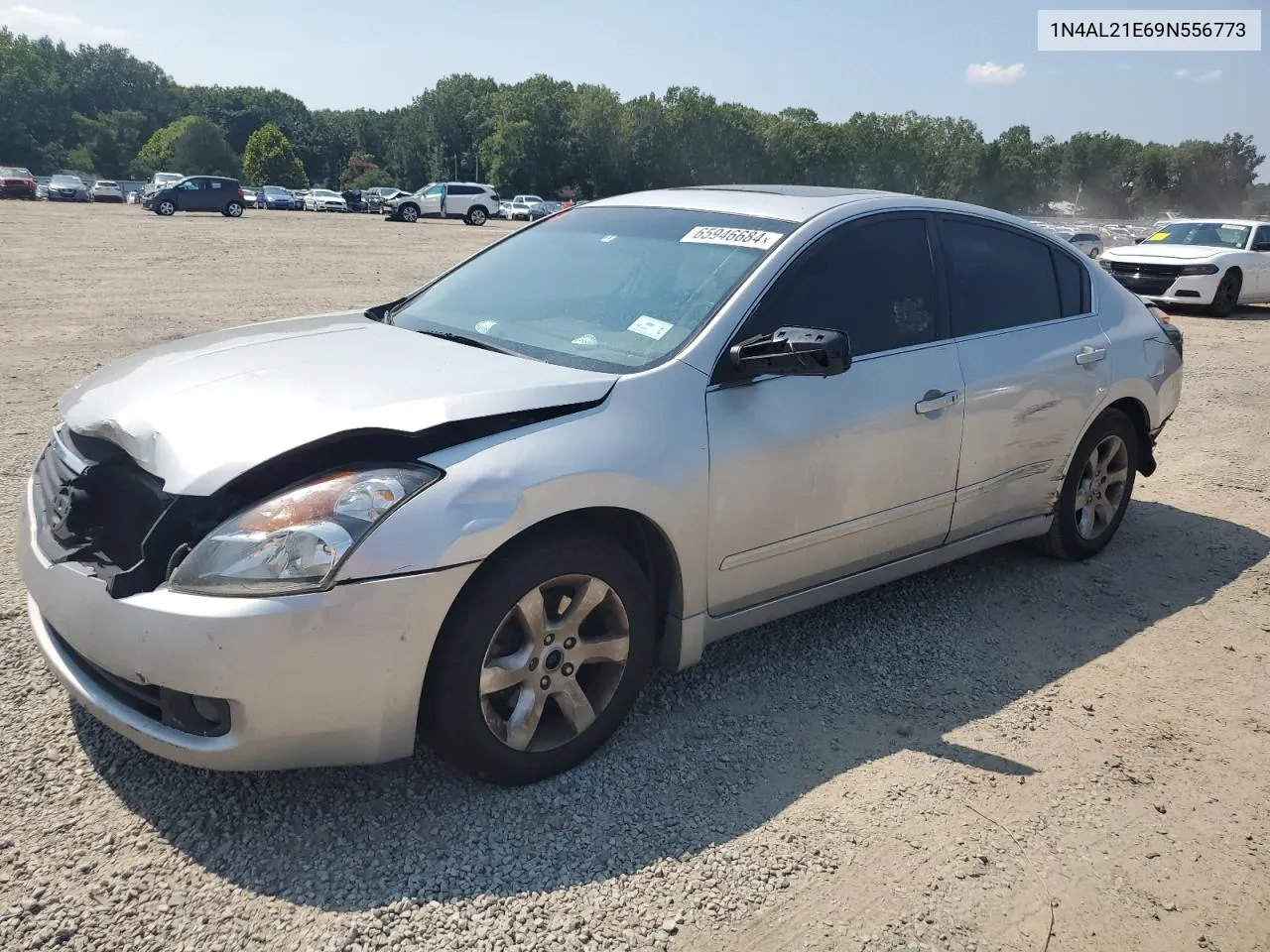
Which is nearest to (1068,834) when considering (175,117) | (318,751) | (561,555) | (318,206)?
(561,555)

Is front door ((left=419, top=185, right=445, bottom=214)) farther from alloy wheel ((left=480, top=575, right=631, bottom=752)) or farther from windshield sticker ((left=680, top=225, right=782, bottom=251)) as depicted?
alloy wheel ((left=480, top=575, right=631, bottom=752))

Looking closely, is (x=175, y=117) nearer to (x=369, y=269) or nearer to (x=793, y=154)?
(x=793, y=154)

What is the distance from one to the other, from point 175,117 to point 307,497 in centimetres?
14877

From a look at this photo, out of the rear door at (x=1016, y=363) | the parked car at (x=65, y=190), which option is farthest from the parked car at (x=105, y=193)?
the rear door at (x=1016, y=363)

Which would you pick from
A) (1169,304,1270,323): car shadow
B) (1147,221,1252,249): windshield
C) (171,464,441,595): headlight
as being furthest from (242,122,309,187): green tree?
(171,464,441,595): headlight

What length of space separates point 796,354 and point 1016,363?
159cm

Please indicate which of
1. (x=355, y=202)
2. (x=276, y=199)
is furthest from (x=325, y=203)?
(x=276, y=199)

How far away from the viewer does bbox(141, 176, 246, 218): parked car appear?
41312 mm

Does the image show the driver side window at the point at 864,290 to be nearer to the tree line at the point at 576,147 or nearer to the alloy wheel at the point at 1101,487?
the alloy wheel at the point at 1101,487

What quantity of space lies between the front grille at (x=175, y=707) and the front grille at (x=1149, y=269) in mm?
16314

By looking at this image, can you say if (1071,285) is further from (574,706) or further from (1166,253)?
(1166,253)

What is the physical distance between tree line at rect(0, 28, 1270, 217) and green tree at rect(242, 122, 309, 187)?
14cm

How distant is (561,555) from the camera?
274 cm

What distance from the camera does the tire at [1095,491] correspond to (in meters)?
4.67
